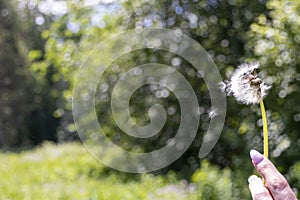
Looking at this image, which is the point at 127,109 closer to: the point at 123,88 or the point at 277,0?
the point at 123,88

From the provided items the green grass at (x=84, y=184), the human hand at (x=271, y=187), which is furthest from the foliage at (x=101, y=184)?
the human hand at (x=271, y=187)

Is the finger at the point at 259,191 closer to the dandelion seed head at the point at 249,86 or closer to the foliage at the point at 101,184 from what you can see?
the dandelion seed head at the point at 249,86

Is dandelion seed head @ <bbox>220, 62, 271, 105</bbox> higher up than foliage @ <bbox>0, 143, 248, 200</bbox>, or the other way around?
dandelion seed head @ <bbox>220, 62, 271, 105</bbox>

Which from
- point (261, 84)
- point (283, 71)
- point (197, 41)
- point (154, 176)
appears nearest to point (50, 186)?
point (154, 176)

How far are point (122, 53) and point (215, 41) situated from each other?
3.81ft

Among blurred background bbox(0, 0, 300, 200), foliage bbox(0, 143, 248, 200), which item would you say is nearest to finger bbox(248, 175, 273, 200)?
blurred background bbox(0, 0, 300, 200)

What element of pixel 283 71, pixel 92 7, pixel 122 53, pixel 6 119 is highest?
pixel 283 71

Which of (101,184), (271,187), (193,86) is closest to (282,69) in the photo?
(193,86)

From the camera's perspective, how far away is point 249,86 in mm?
1499

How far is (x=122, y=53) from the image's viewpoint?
19.7 ft

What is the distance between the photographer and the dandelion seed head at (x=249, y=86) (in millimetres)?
1467

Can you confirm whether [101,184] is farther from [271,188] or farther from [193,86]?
[271,188]

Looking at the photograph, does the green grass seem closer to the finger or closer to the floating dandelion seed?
the floating dandelion seed

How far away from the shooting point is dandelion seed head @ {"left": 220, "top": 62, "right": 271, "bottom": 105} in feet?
4.81
